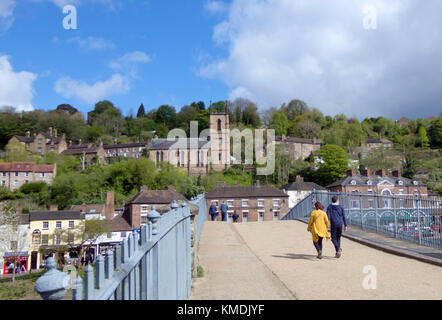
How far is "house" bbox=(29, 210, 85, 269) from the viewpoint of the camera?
139ft

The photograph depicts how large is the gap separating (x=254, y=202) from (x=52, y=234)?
27.1 metres

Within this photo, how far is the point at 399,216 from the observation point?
1188 cm

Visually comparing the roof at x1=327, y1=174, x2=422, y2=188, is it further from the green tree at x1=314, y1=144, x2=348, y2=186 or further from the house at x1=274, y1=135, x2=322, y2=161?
the house at x1=274, y1=135, x2=322, y2=161

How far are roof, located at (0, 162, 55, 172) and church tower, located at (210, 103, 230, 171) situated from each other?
3376cm

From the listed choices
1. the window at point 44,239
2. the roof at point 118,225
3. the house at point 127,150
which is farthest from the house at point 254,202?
the house at point 127,150

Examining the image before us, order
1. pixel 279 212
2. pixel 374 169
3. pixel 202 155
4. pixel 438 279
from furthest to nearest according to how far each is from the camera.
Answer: pixel 202 155, pixel 374 169, pixel 279 212, pixel 438 279

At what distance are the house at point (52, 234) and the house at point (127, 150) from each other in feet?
128

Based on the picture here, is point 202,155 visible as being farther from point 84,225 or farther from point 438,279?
point 438,279

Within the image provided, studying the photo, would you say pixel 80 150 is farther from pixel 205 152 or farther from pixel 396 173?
pixel 396 173

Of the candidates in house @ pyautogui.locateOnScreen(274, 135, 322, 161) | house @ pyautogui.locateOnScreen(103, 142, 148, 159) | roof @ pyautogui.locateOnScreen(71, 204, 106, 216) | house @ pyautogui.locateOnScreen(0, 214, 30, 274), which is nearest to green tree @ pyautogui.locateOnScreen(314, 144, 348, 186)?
house @ pyautogui.locateOnScreen(274, 135, 322, 161)
